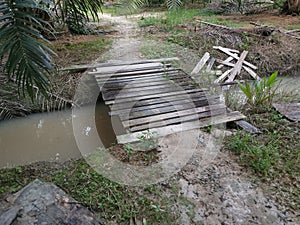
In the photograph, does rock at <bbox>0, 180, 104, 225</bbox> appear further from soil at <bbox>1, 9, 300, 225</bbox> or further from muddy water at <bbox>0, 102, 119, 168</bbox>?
muddy water at <bbox>0, 102, 119, 168</bbox>

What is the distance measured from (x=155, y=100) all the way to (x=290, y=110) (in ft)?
4.78

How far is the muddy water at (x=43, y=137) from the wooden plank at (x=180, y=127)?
40 centimetres

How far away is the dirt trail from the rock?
600 millimetres

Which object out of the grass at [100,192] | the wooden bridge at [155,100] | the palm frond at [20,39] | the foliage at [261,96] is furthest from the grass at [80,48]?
the palm frond at [20,39]

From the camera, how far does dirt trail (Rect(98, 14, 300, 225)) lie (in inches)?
69.1

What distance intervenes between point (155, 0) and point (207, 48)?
7.52 ft

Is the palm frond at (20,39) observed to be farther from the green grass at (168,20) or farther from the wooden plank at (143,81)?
the green grass at (168,20)

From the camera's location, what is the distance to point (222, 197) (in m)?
1.92

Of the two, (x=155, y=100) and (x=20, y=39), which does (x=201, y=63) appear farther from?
(x=20, y=39)

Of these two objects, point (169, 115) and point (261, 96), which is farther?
point (261, 96)

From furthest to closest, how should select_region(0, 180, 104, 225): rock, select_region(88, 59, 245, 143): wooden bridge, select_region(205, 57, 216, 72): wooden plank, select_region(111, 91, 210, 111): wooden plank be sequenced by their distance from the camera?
select_region(205, 57, 216, 72): wooden plank, select_region(111, 91, 210, 111): wooden plank, select_region(88, 59, 245, 143): wooden bridge, select_region(0, 180, 104, 225): rock

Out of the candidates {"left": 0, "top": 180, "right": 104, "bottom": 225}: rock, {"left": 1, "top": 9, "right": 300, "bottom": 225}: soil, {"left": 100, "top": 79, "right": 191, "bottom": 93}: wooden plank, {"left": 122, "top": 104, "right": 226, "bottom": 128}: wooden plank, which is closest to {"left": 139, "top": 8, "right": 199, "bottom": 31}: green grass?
{"left": 100, "top": 79, "right": 191, "bottom": 93}: wooden plank

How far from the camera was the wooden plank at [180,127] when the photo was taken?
98.3 inches

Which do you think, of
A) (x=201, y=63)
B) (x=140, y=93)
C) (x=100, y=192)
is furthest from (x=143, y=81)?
(x=100, y=192)
